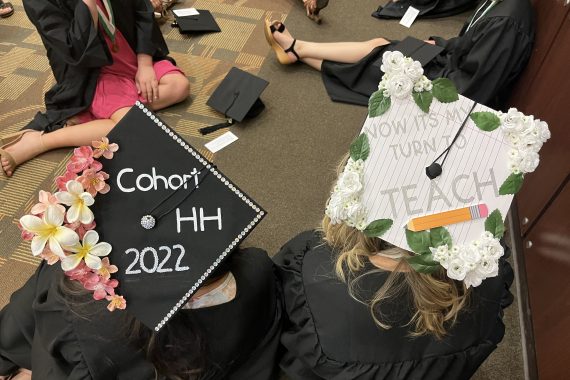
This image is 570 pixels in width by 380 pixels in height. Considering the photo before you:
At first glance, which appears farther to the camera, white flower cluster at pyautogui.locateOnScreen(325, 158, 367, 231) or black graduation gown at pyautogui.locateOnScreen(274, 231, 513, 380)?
black graduation gown at pyautogui.locateOnScreen(274, 231, 513, 380)

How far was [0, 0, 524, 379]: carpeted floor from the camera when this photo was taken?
1656mm

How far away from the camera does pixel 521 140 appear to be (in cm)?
78

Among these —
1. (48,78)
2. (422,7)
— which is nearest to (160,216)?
(48,78)

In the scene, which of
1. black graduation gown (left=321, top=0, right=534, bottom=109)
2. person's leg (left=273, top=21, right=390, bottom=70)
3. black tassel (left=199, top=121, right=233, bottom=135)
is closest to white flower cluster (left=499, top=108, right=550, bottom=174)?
black graduation gown (left=321, top=0, right=534, bottom=109)

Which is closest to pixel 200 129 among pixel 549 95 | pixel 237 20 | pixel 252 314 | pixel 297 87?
pixel 297 87

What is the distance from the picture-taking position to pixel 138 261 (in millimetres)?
754

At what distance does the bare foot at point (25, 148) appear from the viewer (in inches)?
70.8

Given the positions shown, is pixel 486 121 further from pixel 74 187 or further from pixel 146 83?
pixel 146 83

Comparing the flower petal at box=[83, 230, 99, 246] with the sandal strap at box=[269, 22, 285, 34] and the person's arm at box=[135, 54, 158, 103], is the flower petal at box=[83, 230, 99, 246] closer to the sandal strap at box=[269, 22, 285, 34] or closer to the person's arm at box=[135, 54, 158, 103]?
the person's arm at box=[135, 54, 158, 103]

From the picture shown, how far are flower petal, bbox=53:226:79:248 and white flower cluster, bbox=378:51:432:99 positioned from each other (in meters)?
0.58

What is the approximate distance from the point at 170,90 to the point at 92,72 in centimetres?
33

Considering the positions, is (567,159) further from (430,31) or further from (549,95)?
(430,31)

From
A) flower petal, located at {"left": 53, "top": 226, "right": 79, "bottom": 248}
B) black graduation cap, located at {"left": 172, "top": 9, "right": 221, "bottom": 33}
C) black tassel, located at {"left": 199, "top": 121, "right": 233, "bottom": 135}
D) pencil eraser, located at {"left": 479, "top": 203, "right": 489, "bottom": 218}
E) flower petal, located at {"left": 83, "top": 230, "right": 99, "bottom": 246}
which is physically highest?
pencil eraser, located at {"left": 479, "top": 203, "right": 489, "bottom": 218}

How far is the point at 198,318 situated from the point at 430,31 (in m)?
2.26
